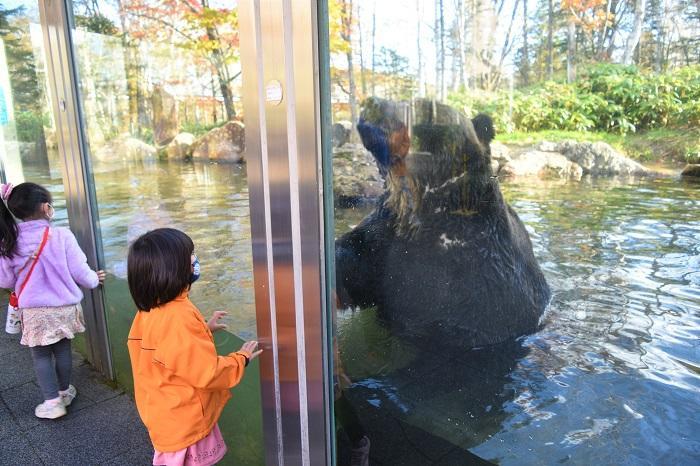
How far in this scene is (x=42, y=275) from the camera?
2850 millimetres

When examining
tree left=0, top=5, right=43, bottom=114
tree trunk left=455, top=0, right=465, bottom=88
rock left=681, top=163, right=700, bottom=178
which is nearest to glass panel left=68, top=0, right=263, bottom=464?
tree trunk left=455, top=0, right=465, bottom=88

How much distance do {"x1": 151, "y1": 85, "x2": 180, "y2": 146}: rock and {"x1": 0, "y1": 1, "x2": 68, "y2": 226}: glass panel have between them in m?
1.44

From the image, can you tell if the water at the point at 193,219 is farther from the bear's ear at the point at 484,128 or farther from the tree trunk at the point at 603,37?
the tree trunk at the point at 603,37

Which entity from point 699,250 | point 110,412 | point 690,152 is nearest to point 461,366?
point 699,250

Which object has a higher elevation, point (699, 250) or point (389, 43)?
point (389, 43)

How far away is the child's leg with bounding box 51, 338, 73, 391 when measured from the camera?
3029mm

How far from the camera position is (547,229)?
275cm

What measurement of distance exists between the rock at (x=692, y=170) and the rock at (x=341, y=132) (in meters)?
1.13

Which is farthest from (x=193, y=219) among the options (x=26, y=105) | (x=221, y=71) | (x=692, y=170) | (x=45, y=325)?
(x=26, y=105)

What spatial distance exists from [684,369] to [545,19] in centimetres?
145

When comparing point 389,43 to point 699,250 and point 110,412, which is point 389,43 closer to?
point 699,250

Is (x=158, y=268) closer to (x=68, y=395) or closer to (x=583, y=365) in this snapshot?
(x=583, y=365)

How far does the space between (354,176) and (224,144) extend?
62 centimetres

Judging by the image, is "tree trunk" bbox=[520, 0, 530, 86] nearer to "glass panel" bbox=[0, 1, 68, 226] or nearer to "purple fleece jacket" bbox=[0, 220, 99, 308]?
"purple fleece jacket" bbox=[0, 220, 99, 308]
